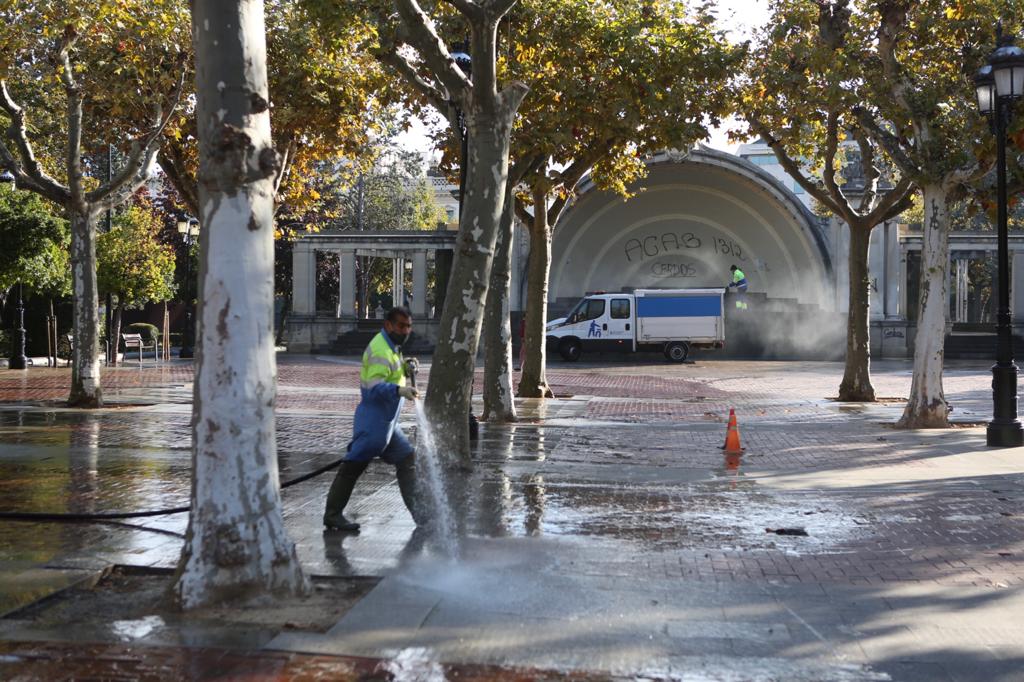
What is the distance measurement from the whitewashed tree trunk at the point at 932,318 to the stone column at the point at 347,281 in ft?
102

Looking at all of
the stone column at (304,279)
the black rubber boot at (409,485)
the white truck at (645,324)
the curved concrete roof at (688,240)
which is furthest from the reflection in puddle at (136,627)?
the curved concrete roof at (688,240)

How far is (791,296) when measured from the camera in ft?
156

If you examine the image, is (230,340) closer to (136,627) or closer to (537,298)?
(136,627)

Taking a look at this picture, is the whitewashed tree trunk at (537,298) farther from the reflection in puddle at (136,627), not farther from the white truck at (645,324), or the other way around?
the white truck at (645,324)

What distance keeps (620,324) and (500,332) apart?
872 inches

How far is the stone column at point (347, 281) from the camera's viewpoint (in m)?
44.0

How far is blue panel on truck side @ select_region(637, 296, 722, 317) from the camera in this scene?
121 feet

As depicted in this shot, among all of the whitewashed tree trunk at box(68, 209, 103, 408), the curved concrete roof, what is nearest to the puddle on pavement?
the whitewashed tree trunk at box(68, 209, 103, 408)

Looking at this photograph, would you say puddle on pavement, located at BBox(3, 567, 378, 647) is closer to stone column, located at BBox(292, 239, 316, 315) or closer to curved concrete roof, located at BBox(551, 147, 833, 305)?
stone column, located at BBox(292, 239, 316, 315)

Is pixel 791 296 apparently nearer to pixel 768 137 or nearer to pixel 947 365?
pixel 947 365

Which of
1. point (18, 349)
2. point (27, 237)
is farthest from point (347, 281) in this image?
point (27, 237)

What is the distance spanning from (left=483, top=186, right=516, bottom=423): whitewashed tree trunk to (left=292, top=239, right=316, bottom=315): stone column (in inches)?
1154

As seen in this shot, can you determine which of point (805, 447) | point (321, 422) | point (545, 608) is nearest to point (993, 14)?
point (805, 447)

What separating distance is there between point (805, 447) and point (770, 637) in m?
8.57
